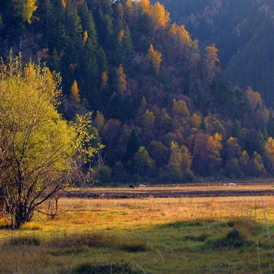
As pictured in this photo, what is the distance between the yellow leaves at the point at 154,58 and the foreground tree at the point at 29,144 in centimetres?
9615

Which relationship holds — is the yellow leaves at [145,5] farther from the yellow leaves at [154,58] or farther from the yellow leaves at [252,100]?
the yellow leaves at [252,100]

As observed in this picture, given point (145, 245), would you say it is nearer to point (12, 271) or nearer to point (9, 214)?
point (12, 271)

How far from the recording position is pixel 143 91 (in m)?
121

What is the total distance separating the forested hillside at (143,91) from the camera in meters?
103

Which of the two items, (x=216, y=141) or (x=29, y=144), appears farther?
(x=216, y=141)

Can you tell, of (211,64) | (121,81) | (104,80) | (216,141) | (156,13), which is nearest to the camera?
(216,141)

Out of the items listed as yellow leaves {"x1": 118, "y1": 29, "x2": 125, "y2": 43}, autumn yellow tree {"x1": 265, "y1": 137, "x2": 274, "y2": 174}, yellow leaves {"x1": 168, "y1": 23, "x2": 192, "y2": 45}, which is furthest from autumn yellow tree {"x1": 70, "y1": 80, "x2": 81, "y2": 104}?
autumn yellow tree {"x1": 265, "y1": 137, "x2": 274, "y2": 174}

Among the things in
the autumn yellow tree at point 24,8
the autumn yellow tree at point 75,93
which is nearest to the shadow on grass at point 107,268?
the autumn yellow tree at point 75,93

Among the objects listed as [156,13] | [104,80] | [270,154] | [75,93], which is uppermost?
[156,13]

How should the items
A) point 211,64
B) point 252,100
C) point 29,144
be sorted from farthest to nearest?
point 252,100 < point 211,64 < point 29,144

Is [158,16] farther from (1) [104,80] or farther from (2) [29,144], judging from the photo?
(2) [29,144]

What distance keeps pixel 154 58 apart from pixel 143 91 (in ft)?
29.6

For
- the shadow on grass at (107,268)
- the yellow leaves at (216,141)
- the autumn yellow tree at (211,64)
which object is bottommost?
the shadow on grass at (107,268)

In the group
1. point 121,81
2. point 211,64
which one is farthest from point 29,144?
point 211,64
